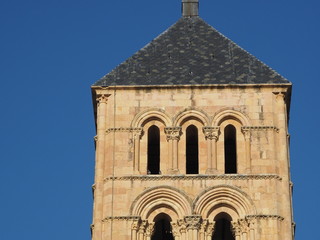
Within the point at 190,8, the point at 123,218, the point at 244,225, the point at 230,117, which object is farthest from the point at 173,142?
the point at 190,8

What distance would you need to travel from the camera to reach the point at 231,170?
147 ft

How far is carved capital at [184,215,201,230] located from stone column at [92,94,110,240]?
2723 millimetres

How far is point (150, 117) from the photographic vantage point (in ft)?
147

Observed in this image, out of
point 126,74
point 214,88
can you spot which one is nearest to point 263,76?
point 214,88

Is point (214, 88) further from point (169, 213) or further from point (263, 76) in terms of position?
point (169, 213)

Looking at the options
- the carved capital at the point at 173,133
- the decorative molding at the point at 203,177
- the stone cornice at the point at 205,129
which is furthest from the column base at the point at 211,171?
the carved capital at the point at 173,133

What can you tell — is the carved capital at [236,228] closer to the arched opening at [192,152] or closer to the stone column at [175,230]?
the stone column at [175,230]

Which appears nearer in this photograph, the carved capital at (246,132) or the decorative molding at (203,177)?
the decorative molding at (203,177)

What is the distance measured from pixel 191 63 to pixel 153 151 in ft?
11.4

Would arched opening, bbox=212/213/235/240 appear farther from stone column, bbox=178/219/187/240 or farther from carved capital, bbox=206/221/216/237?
stone column, bbox=178/219/187/240

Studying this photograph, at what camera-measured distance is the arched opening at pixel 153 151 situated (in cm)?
4510

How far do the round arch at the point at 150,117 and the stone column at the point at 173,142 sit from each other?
30 cm

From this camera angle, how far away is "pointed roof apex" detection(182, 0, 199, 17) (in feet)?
166

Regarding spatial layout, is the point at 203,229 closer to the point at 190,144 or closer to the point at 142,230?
the point at 142,230
